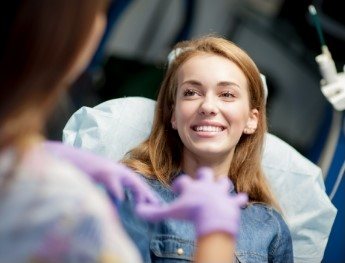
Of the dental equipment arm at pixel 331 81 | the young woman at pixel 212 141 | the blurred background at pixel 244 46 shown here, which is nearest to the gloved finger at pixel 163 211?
the young woman at pixel 212 141

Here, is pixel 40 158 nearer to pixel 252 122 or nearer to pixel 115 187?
pixel 115 187

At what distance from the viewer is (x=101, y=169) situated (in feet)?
2.97

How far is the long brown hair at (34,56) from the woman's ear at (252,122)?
90 centimetres

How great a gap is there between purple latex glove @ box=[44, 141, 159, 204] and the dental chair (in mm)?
678

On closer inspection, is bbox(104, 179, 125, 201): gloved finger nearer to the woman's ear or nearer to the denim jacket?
the denim jacket

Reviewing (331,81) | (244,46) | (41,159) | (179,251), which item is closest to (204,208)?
(41,159)

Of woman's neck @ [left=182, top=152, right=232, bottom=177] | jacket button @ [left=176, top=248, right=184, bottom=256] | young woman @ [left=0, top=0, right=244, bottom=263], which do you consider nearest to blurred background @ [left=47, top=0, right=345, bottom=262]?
woman's neck @ [left=182, top=152, right=232, bottom=177]

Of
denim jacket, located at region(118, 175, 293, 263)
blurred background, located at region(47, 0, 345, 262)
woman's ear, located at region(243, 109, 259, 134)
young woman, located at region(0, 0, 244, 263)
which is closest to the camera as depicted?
young woman, located at region(0, 0, 244, 263)

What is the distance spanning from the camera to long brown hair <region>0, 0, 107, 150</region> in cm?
70

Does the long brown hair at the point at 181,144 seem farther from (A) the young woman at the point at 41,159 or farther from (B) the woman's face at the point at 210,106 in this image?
(A) the young woman at the point at 41,159

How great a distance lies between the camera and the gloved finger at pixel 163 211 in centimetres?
88

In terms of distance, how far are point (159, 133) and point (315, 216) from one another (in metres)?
0.48

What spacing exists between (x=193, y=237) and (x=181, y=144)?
0.29 m

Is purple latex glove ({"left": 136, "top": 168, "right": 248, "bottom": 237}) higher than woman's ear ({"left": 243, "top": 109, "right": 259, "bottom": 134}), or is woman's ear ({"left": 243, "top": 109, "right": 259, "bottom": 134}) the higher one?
purple latex glove ({"left": 136, "top": 168, "right": 248, "bottom": 237})
